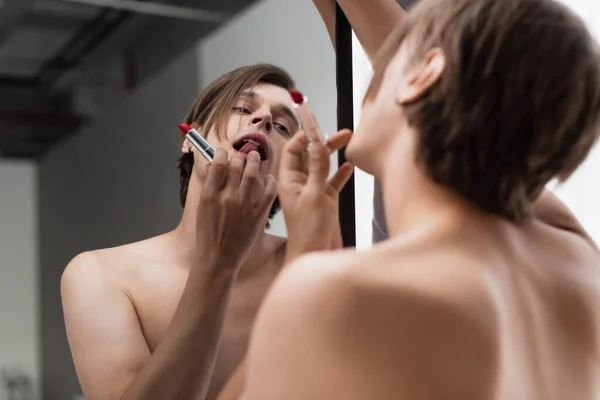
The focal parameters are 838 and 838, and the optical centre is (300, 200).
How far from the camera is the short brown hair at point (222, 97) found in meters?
0.76

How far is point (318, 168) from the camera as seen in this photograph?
584 mm

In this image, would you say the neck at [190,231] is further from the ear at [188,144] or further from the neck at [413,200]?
the neck at [413,200]

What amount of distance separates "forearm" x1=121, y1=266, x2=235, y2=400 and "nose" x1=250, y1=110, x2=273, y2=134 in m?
0.16

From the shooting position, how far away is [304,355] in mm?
445

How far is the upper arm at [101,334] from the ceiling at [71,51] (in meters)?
0.49

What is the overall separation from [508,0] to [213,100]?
0.33 meters

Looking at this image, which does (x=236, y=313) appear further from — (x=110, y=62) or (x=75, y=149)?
(x=110, y=62)

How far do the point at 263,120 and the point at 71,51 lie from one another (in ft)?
3.65

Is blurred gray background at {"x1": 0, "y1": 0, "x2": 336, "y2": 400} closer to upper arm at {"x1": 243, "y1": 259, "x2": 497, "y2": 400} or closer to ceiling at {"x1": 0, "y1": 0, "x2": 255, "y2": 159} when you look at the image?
ceiling at {"x1": 0, "y1": 0, "x2": 255, "y2": 159}

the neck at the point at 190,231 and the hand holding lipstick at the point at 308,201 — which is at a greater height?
the hand holding lipstick at the point at 308,201

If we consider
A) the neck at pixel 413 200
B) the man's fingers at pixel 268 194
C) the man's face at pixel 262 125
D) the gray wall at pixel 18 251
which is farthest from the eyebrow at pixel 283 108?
the gray wall at pixel 18 251

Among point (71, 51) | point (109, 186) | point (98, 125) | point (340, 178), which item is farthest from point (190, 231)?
point (71, 51)

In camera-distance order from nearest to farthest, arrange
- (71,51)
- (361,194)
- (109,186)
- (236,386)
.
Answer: (236,386)
(361,194)
(109,186)
(71,51)

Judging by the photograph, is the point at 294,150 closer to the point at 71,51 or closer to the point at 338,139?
the point at 338,139
